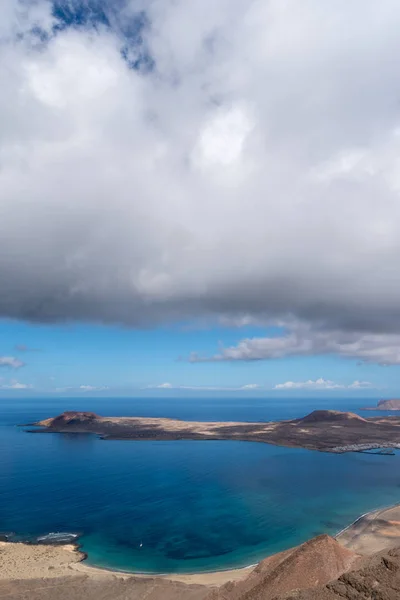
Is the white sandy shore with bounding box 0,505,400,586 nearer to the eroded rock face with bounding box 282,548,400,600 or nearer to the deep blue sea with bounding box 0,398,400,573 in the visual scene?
the deep blue sea with bounding box 0,398,400,573

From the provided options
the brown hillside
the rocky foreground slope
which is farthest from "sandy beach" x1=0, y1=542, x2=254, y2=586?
the brown hillside

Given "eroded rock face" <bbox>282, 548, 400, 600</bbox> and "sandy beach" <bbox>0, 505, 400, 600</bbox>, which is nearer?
"eroded rock face" <bbox>282, 548, 400, 600</bbox>

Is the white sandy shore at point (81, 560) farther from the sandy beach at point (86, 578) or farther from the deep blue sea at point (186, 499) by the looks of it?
the deep blue sea at point (186, 499)

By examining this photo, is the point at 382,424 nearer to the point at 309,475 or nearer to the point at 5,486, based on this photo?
the point at 309,475

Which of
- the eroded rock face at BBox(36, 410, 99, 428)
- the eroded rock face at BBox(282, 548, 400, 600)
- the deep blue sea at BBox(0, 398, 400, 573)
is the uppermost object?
the eroded rock face at BBox(36, 410, 99, 428)

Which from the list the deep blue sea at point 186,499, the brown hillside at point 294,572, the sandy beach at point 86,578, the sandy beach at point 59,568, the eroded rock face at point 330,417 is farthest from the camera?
the eroded rock face at point 330,417

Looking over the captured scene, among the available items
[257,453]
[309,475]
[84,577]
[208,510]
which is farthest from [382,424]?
[84,577]

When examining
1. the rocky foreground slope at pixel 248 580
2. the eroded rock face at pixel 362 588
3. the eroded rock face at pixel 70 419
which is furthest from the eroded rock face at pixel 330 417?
the eroded rock face at pixel 362 588
